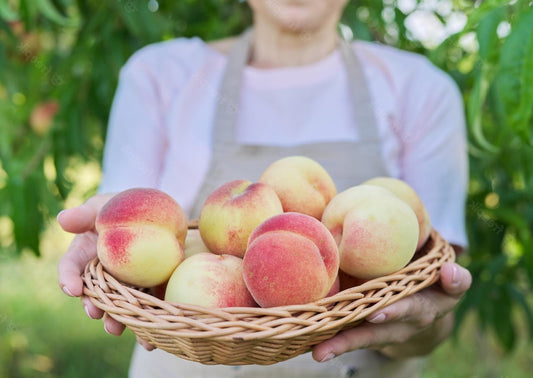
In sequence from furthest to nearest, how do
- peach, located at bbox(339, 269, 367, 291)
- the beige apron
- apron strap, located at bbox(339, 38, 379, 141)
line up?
apron strap, located at bbox(339, 38, 379, 141) → the beige apron → peach, located at bbox(339, 269, 367, 291)

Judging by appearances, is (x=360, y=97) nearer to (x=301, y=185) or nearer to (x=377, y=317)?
(x=301, y=185)

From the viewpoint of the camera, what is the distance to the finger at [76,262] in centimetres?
79

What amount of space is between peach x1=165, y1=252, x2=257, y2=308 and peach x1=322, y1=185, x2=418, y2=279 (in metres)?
0.15

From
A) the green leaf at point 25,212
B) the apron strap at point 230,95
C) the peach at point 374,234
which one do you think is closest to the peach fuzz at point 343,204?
the peach at point 374,234

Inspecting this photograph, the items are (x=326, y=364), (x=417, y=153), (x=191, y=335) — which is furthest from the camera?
(x=417, y=153)

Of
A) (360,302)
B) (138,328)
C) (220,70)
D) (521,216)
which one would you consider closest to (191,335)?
(138,328)

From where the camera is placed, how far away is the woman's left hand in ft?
2.57

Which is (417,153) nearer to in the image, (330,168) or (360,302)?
(330,168)

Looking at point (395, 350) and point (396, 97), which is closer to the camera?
point (395, 350)

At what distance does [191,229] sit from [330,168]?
1.26 ft

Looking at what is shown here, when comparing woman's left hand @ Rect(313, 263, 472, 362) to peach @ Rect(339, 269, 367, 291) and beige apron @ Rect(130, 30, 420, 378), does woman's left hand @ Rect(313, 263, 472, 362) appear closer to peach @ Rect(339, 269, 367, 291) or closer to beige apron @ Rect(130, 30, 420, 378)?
peach @ Rect(339, 269, 367, 291)

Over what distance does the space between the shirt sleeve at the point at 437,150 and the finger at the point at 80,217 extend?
64 cm

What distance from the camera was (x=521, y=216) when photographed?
5.17 feet

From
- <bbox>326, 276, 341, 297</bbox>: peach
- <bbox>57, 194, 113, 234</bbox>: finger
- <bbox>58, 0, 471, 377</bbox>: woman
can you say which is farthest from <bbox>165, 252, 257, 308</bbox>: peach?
<bbox>58, 0, 471, 377</bbox>: woman
